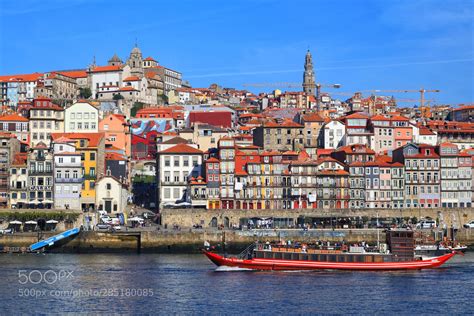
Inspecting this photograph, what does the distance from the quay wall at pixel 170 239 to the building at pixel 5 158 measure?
13287 mm

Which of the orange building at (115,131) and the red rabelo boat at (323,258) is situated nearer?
the red rabelo boat at (323,258)

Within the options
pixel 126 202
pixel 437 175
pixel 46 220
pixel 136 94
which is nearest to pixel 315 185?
pixel 437 175

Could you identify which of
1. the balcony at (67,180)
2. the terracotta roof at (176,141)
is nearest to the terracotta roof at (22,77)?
the terracotta roof at (176,141)

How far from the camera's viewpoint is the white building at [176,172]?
98.9 metres

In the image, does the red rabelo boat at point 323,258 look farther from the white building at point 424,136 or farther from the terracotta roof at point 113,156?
the white building at point 424,136

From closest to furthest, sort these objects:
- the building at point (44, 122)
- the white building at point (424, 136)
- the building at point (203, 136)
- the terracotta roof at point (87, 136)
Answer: the terracotta roof at point (87, 136) < the building at point (44, 122) < the building at point (203, 136) < the white building at point (424, 136)

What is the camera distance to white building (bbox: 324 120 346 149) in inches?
4471

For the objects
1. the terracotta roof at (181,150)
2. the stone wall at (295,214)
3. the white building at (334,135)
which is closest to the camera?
the stone wall at (295,214)

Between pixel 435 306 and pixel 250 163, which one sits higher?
pixel 250 163

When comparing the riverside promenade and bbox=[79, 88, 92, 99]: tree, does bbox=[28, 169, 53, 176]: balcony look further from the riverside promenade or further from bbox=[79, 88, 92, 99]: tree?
bbox=[79, 88, 92, 99]: tree

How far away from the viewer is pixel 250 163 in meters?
97.9

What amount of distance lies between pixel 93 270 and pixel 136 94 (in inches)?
4044

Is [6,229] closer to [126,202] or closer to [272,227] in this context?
[126,202]

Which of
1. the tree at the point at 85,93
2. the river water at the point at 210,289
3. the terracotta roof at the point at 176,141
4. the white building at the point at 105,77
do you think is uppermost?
the white building at the point at 105,77
